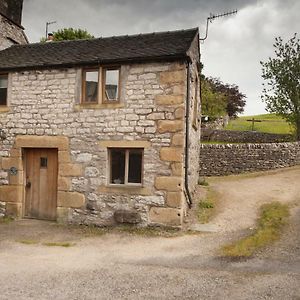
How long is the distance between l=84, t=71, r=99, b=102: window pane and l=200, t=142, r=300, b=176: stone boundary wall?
8.94 metres

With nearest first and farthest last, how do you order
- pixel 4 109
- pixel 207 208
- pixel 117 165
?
pixel 117 165, pixel 4 109, pixel 207 208

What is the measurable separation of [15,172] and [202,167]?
398 inches

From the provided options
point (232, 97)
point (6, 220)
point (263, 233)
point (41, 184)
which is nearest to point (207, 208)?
point (263, 233)

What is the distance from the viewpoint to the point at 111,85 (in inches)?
385

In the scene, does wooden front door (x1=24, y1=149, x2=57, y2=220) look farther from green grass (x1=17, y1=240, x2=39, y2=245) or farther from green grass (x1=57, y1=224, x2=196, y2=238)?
green grass (x1=17, y1=240, x2=39, y2=245)

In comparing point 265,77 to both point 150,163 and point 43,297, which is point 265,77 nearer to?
point 150,163

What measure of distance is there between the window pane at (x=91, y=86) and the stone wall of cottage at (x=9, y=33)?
4541mm

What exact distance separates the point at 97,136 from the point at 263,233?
205 inches

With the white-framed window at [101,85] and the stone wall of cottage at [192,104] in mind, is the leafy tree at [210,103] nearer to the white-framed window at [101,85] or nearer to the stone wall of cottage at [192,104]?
the stone wall of cottage at [192,104]

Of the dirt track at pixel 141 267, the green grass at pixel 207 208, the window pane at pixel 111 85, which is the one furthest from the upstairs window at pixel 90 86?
the green grass at pixel 207 208

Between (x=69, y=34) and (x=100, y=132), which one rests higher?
(x=69, y=34)

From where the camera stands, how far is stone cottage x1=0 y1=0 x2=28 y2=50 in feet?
40.5

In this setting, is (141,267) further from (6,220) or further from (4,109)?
(4,109)

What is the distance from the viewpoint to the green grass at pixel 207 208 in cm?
1009
